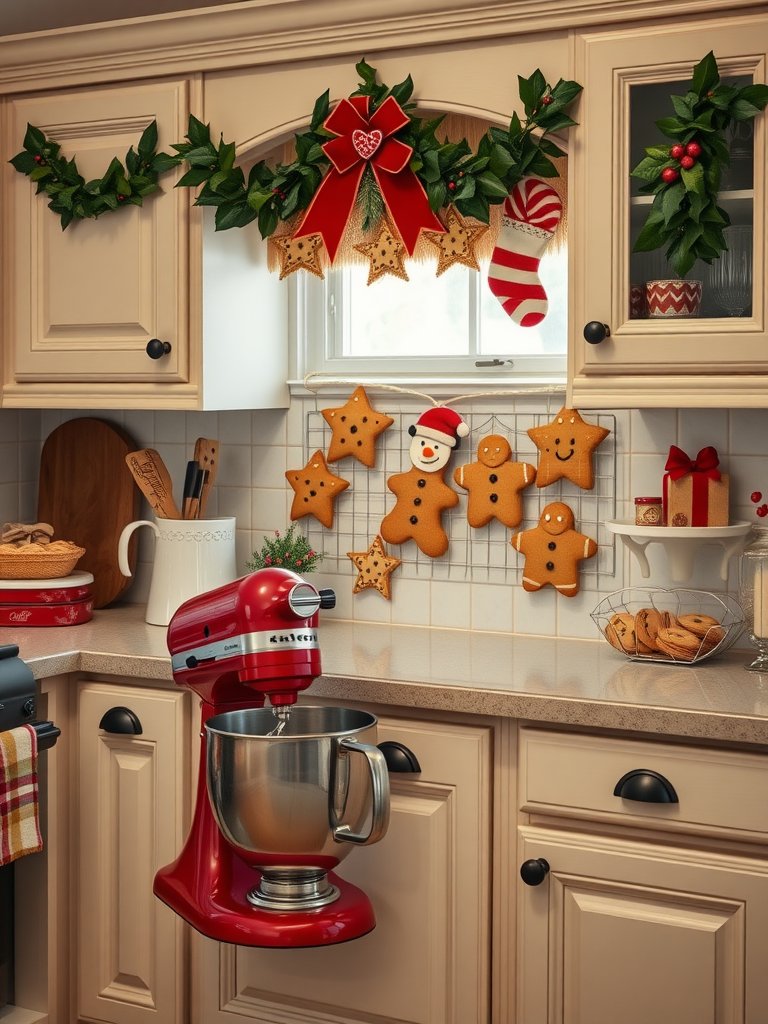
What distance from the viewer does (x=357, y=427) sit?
8.72 ft

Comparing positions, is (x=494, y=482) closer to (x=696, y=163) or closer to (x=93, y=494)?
(x=696, y=163)

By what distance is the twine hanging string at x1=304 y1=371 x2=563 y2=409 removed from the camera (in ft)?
8.17

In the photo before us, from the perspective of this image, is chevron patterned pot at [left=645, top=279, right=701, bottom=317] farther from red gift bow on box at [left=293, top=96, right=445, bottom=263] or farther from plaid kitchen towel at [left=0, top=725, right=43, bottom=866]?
plaid kitchen towel at [left=0, top=725, right=43, bottom=866]

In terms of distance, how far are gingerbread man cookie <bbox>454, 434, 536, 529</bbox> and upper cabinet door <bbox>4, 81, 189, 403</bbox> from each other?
643 millimetres

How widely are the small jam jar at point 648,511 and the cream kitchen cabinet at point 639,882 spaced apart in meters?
0.53

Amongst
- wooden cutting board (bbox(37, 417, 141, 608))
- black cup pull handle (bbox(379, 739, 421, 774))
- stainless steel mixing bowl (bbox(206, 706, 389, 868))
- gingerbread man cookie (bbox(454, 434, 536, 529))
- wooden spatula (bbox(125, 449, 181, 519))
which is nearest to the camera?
stainless steel mixing bowl (bbox(206, 706, 389, 868))

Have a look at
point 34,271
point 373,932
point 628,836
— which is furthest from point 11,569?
point 628,836

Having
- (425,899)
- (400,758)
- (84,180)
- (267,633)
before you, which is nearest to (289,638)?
(267,633)

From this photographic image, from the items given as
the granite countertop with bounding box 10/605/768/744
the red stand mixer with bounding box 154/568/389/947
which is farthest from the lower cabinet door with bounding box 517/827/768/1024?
the red stand mixer with bounding box 154/568/389/947

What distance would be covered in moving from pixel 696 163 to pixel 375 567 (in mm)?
1109

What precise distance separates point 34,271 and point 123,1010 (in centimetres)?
156

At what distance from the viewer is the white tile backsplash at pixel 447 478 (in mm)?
2371

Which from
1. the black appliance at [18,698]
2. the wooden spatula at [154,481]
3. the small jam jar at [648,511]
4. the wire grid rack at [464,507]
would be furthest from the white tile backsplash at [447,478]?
the black appliance at [18,698]

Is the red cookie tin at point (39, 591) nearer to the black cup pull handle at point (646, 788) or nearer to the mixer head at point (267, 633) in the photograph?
the mixer head at point (267, 633)
